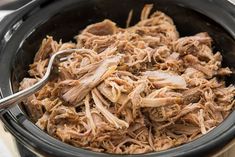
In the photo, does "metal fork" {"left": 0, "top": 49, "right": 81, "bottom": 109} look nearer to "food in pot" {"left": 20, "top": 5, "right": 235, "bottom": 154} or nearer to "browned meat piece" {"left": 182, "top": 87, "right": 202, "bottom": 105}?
"food in pot" {"left": 20, "top": 5, "right": 235, "bottom": 154}

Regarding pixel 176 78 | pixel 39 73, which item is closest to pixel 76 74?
pixel 39 73

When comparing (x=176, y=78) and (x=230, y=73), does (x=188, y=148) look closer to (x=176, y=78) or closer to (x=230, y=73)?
(x=176, y=78)

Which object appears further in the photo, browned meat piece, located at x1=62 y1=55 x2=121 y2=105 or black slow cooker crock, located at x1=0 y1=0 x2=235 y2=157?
browned meat piece, located at x1=62 y1=55 x2=121 y2=105

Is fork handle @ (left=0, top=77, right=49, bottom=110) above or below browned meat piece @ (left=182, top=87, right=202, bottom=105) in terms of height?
above

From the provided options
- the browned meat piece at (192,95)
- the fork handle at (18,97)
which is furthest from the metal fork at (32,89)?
the browned meat piece at (192,95)

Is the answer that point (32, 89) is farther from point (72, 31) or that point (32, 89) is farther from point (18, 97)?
point (72, 31)

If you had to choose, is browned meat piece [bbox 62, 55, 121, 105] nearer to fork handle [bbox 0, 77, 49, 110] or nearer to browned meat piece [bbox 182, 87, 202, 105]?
fork handle [bbox 0, 77, 49, 110]

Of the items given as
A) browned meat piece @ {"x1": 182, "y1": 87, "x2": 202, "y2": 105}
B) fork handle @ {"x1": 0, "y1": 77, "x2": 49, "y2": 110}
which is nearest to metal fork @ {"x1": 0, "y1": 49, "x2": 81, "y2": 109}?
fork handle @ {"x1": 0, "y1": 77, "x2": 49, "y2": 110}

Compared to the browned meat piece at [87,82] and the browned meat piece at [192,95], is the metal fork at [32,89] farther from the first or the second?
the browned meat piece at [192,95]
